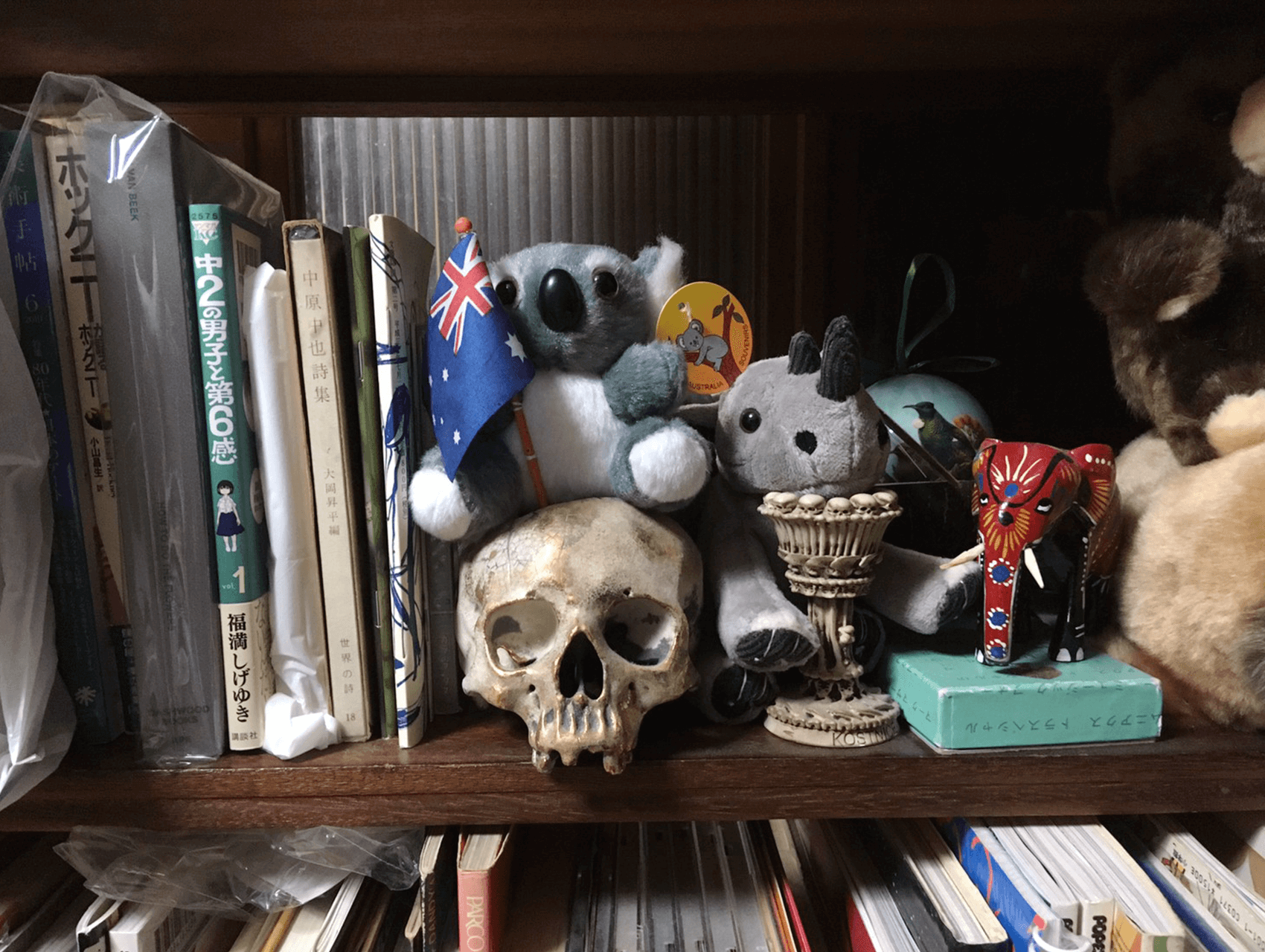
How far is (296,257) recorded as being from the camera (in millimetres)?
517

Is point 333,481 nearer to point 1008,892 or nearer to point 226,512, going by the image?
point 226,512

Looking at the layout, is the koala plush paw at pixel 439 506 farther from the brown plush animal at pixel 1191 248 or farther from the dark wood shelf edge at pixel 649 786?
the brown plush animal at pixel 1191 248

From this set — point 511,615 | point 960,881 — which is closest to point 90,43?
point 511,615

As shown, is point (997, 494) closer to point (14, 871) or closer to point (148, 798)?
point (148, 798)

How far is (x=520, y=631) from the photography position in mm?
518

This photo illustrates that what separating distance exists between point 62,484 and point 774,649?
492 millimetres

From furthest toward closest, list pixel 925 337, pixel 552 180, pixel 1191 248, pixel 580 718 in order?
1. pixel 552 180
2. pixel 925 337
3. pixel 1191 248
4. pixel 580 718

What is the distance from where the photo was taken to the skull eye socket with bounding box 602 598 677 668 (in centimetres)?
51

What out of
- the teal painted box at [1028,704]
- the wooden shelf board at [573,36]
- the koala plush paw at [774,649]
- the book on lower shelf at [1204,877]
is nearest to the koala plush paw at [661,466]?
the koala plush paw at [774,649]

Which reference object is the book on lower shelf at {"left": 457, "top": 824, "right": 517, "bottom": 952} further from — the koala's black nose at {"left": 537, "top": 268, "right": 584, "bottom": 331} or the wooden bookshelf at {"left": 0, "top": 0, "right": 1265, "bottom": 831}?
the koala's black nose at {"left": 537, "top": 268, "right": 584, "bottom": 331}

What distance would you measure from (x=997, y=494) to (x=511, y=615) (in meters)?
0.33

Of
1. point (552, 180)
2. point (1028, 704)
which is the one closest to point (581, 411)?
point (1028, 704)

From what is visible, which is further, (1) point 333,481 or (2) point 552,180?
(2) point 552,180

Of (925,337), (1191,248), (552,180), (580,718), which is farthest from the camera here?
(552,180)
